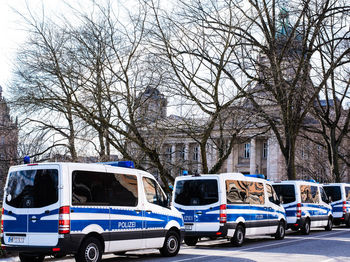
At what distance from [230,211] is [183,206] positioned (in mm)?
1331

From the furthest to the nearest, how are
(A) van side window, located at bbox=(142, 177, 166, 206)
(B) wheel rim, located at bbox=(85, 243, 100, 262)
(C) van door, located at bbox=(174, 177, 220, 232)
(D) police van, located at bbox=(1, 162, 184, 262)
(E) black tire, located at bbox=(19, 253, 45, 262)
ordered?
(C) van door, located at bbox=(174, 177, 220, 232) → (A) van side window, located at bbox=(142, 177, 166, 206) → (E) black tire, located at bbox=(19, 253, 45, 262) → (B) wheel rim, located at bbox=(85, 243, 100, 262) → (D) police van, located at bbox=(1, 162, 184, 262)

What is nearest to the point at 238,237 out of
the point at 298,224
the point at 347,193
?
the point at 298,224

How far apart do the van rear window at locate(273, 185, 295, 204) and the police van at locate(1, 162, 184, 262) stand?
10.4 m

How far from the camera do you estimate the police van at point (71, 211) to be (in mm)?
10984

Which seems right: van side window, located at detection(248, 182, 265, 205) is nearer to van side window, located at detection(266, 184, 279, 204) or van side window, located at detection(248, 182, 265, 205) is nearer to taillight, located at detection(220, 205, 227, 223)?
van side window, located at detection(266, 184, 279, 204)

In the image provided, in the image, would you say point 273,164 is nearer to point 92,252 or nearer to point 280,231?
point 280,231

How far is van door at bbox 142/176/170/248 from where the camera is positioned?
13.2 metres

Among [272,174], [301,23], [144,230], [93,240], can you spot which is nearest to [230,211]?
[144,230]

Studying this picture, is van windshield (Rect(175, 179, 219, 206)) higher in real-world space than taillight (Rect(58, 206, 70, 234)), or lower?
higher

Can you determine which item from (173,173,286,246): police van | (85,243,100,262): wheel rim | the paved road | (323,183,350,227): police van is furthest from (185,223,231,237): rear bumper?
(323,183,350,227): police van

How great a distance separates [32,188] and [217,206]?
627cm

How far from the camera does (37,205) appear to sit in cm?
1120

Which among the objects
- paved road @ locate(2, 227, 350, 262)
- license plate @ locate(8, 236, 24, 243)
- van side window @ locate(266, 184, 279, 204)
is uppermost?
van side window @ locate(266, 184, 279, 204)

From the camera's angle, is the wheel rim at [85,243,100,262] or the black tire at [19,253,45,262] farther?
the black tire at [19,253,45,262]
